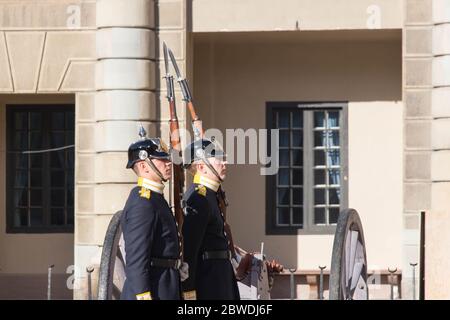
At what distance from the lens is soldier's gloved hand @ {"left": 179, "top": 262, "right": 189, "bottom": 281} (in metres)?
10.4

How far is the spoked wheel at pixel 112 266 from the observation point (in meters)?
9.49

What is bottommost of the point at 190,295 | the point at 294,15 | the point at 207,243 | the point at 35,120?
the point at 190,295

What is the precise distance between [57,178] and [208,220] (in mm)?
7644

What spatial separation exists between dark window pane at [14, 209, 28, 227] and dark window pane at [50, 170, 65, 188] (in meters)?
0.49

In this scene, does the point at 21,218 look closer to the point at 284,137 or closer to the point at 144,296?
the point at 284,137

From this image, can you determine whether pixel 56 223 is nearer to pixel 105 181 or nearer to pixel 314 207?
pixel 105 181

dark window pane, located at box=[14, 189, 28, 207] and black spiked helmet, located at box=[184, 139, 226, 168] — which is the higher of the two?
black spiked helmet, located at box=[184, 139, 226, 168]

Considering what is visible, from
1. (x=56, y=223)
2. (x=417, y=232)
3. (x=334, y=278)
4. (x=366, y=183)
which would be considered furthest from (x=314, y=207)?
(x=334, y=278)

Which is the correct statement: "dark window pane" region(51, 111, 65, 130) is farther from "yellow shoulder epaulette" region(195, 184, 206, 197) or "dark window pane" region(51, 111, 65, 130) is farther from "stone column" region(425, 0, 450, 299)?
"yellow shoulder epaulette" region(195, 184, 206, 197)

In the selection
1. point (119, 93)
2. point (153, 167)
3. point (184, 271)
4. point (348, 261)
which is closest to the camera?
point (153, 167)

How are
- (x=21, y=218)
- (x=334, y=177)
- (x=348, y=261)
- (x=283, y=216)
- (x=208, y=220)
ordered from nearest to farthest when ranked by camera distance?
(x=348, y=261) → (x=208, y=220) → (x=334, y=177) → (x=283, y=216) → (x=21, y=218)

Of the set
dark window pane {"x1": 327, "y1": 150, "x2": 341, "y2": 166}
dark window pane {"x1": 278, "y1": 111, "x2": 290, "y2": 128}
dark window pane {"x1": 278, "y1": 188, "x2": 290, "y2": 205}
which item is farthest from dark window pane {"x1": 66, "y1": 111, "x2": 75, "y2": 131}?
dark window pane {"x1": 327, "y1": 150, "x2": 341, "y2": 166}

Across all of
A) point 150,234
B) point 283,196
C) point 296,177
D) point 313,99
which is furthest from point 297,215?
point 150,234

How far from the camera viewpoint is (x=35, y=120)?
1827 centimetres
